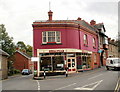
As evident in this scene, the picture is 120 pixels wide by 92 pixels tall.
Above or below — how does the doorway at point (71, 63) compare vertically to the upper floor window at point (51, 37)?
below

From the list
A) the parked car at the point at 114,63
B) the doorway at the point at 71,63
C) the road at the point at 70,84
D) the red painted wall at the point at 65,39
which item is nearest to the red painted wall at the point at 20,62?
the red painted wall at the point at 65,39

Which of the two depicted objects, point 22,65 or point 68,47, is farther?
point 22,65

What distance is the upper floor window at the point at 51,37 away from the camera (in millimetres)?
24719

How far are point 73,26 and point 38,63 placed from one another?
7.26 metres

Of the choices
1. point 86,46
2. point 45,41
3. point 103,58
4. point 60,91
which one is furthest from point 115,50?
point 60,91

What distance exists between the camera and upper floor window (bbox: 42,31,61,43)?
24719mm

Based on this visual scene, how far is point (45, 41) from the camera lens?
976 inches

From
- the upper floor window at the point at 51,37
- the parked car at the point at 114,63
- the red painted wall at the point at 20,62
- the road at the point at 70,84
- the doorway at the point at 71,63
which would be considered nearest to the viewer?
the road at the point at 70,84

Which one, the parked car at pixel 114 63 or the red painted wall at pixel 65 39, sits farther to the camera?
the parked car at pixel 114 63

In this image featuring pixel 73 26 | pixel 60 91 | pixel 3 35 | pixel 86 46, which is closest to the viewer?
pixel 60 91

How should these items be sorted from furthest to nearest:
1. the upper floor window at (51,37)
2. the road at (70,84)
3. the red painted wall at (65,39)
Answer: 1. the upper floor window at (51,37)
2. the red painted wall at (65,39)
3. the road at (70,84)

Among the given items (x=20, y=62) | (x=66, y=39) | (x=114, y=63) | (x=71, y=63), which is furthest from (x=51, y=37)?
(x=20, y=62)

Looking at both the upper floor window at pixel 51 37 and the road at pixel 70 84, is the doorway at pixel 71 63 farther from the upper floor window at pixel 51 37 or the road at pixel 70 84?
the road at pixel 70 84

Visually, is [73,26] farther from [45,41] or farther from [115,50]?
[115,50]
